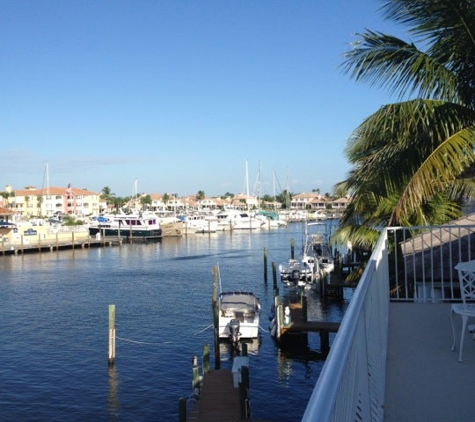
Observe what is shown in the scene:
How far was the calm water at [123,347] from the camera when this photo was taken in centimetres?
1955

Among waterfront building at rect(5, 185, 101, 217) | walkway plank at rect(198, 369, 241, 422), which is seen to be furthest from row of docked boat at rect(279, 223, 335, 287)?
waterfront building at rect(5, 185, 101, 217)

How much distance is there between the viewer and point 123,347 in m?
26.5

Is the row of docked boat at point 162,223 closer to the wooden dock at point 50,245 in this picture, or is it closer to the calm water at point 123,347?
the wooden dock at point 50,245

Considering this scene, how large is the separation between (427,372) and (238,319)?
22.4 metres

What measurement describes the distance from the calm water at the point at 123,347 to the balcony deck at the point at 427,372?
Answer: 12.1 meters

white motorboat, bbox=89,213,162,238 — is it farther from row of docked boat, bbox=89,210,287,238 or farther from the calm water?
the calm water

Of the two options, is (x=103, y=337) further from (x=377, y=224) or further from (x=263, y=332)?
(x=377, y=224)

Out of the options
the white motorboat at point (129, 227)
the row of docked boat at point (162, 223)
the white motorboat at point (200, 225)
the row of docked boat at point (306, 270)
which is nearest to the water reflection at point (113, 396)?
the row of docked boat at point (306, 270)

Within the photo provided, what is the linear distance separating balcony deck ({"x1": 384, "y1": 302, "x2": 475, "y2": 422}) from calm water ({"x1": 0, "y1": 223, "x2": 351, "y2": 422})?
12072 millimetres

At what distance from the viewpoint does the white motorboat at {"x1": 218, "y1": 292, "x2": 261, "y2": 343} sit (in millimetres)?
26906

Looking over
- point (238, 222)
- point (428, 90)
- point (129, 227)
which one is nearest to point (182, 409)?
point (428, 90)

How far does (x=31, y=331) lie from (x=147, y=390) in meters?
11.5

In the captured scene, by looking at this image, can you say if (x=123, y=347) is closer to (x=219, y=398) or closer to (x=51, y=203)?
(x=219, y=398)

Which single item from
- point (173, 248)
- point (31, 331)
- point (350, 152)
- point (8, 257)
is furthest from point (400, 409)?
point (173, 248)
